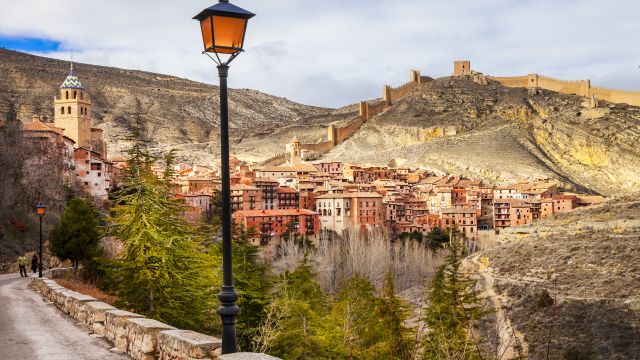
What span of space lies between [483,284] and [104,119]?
4271 inches

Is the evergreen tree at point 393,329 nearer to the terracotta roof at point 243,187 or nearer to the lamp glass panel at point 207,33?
the lamp glass panel at point 207,33

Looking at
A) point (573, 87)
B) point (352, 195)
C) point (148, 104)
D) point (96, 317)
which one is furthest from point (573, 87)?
point (96, 317)

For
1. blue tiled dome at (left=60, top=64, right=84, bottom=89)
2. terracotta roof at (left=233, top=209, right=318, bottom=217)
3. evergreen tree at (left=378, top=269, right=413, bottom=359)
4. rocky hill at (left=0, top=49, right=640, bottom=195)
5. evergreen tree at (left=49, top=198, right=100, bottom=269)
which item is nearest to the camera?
evergreen tree at (left=378, top=269, right=413, bottom=359)

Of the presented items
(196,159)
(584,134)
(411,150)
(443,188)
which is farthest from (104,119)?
(584,134)

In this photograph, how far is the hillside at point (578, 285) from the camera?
2264 centimetres

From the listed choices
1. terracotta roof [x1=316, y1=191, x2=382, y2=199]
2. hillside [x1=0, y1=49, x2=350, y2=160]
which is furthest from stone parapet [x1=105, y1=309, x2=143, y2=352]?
hillside [x1=0, y1=49, x2=350, y2=160]

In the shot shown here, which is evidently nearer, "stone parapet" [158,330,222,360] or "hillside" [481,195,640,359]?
"stone parapet" [158,330,222,360]

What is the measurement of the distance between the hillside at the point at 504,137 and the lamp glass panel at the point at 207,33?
84862 millimetres

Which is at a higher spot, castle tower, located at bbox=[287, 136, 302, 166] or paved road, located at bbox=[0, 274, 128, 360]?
castle tower, located at bbox=[287, 136, 302, 166]

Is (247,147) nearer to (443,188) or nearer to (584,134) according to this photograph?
(443,188)

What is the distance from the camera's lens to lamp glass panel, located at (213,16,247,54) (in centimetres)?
512

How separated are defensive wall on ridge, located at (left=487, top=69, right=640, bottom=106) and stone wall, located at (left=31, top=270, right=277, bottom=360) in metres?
124

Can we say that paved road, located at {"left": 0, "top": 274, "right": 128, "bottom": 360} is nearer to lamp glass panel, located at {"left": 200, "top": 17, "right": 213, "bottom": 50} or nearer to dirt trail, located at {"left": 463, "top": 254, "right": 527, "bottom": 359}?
lamp glass panel, located at {"left": 200, "top": 17, "right": 213, "bottom": 50}

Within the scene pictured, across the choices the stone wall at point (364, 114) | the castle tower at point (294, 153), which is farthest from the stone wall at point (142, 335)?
the stone wall at point (364, 114)
